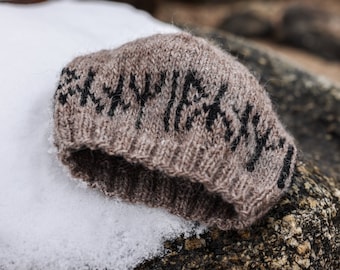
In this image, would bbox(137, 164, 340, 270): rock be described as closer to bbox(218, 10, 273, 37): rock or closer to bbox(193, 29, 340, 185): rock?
bbox(193, 29, 340, 185): rock

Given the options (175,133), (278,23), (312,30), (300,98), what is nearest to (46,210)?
(175,133)

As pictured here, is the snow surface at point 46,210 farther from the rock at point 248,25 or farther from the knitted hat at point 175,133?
the rock at point 248,25

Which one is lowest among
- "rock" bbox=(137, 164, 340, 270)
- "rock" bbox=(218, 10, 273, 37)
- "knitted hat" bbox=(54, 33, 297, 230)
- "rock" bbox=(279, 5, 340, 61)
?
"rock" bbox=(218, 10, 273, 37)

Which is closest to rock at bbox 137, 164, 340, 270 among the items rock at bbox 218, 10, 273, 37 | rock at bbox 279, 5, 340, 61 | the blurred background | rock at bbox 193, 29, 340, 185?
rock at bbox 193, 29, 340, 185

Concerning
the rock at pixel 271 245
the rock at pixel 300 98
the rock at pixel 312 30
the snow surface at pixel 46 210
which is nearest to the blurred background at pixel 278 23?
the rock at pixel 312 30

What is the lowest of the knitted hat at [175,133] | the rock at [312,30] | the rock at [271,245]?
the rock at [312,30]

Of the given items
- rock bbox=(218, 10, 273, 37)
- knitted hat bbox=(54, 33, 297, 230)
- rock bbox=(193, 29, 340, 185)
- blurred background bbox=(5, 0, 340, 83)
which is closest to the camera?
knitted hat bbox=(54, 33, 297, 230)
